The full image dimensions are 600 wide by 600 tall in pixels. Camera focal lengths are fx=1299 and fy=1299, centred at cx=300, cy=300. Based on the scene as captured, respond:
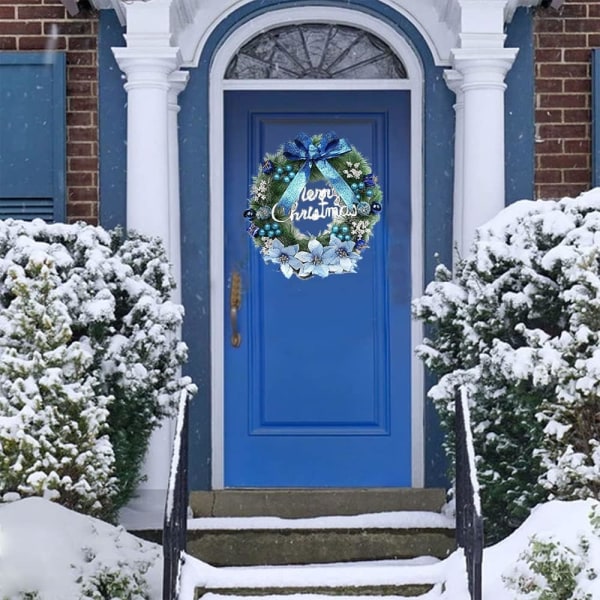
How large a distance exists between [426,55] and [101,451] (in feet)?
9.60

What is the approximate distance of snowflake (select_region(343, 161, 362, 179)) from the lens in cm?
712

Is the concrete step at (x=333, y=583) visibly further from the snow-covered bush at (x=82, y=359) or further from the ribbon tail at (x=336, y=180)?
the ribbon tail at (x=336, y=180)

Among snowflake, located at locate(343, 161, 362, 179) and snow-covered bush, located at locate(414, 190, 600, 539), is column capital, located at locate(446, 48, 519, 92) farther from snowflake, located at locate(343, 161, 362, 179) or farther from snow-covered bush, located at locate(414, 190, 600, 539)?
snow-covered bush, located at locate(414, 190, 600, 539)

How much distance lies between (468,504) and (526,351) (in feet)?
2.94

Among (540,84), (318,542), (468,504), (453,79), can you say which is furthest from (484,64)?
(468,504)

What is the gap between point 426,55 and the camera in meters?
7.09

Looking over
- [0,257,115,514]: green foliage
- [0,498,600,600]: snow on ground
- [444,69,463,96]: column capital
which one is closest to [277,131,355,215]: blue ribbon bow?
[444,69,463,96]: column capital

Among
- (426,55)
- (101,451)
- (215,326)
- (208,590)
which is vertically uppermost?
(426,55)

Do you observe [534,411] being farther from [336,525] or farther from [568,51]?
[568,51]

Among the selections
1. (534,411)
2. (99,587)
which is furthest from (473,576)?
(99,587)

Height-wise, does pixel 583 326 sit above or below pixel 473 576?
above

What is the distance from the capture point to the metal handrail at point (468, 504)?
4523 mm

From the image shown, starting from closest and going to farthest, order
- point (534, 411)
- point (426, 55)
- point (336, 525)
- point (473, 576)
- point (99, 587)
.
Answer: point (473, 576)
point (99, 587)
point (534, 411)
point (336, 525)
point (426, 55)

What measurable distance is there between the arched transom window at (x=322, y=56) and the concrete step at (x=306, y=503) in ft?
7.53
